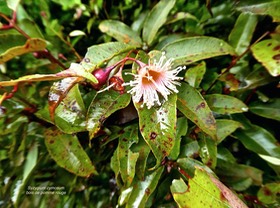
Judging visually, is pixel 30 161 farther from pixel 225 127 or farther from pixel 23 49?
pixel 225 127

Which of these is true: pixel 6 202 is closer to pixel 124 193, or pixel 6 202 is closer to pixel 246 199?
pixel 124 193

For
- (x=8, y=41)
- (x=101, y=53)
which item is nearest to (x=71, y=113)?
(x=101, y=53)

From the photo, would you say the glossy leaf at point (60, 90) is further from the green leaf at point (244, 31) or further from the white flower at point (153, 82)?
the green leaf at point (244, 31)

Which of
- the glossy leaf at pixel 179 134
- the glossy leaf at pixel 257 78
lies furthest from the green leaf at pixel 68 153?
the glossy leaf at pixel 257 78

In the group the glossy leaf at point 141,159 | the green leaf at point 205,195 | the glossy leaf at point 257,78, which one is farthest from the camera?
the glossy leaf at point 257,78

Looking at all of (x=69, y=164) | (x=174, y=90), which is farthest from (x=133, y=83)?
(x=69, y=164)

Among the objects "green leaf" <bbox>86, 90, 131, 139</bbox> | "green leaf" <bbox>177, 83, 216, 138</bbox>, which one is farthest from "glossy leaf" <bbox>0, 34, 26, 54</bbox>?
"green leaf" <bbox>177, 83, 216, 138</bbox>
